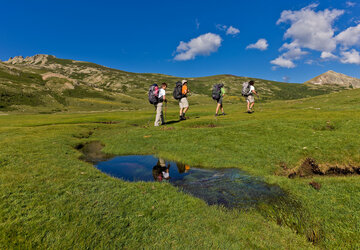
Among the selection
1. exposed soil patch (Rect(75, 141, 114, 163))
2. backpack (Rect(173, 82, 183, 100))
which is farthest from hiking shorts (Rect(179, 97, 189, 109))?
exposed soil patch (Rect(75, 141, 114, 163))

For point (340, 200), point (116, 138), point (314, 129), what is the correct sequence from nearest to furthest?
1. point (340, 200)
2. point (314, 129)
3. point (116, 138)

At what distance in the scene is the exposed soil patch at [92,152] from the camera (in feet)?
41.9

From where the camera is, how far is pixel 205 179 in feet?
30.7

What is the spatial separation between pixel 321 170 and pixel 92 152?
15800 mm

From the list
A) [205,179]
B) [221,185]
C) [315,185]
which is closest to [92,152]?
[205,179]

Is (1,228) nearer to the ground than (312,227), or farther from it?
farther from it

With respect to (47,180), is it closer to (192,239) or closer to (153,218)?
(153,218)

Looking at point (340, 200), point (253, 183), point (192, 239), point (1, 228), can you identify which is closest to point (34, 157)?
point (1, 228)

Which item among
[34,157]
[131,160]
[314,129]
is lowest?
[131,160]

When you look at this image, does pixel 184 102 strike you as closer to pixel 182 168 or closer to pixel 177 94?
pixel 177 94

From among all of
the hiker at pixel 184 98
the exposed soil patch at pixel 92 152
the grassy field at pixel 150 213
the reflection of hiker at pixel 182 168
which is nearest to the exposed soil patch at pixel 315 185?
the grassy field at pixel 150 213

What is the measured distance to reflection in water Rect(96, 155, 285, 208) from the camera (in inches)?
296

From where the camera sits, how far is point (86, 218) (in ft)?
16.4

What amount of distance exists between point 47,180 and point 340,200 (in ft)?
36.2
